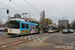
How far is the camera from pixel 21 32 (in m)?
18.3

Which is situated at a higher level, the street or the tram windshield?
the tram windshield

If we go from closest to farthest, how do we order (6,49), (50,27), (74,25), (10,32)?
(6,49), (10,32), (50,27), (74,25)

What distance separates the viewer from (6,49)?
770 centimetres

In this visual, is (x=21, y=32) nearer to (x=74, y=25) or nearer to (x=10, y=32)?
(x=10, y=32)

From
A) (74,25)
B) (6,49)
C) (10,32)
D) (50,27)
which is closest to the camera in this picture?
(6,49)

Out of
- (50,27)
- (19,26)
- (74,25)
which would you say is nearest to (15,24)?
(19,26)

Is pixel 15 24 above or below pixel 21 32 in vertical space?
above

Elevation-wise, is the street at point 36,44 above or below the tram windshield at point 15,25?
below

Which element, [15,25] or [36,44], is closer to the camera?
[36,44]

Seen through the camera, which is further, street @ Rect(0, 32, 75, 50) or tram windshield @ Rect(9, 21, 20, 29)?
tram windshield @ Rect(9, 21, 20, 29)

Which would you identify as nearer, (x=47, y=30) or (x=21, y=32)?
(x=21, y=32)

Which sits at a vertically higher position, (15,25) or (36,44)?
(15,25)

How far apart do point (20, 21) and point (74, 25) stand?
65.8 meters

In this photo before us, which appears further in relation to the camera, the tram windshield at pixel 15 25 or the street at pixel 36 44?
the tram windshield at pixel 15 25
